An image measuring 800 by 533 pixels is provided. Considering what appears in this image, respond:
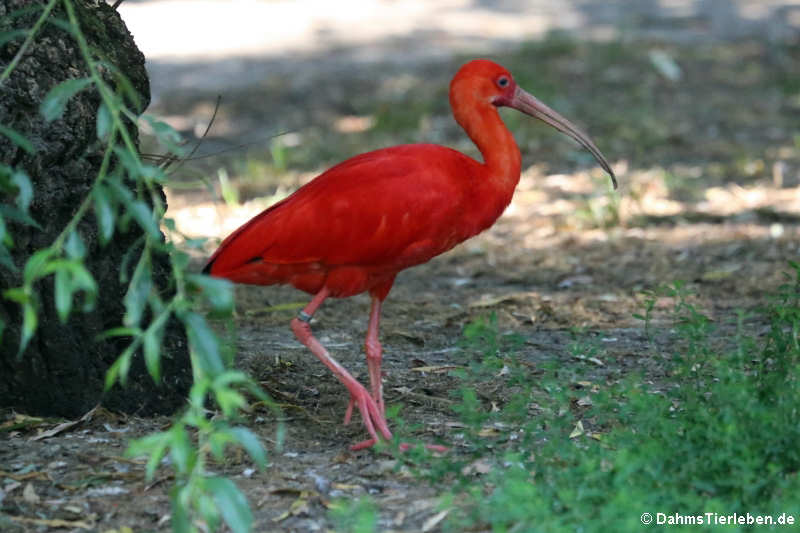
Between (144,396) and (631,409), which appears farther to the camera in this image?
(144,396)

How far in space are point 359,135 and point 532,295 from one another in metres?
3.46

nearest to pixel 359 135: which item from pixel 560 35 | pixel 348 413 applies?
pixel 560 35

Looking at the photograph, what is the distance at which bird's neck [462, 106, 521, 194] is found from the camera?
4.22m

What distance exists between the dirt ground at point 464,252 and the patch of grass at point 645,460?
186mm

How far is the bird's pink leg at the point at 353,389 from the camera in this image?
394 cm

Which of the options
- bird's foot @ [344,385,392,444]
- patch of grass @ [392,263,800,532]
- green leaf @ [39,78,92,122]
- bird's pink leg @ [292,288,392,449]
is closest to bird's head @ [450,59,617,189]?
bird's pink leg @ [292,288,392,449]

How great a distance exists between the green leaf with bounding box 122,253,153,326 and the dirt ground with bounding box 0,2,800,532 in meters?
0.54

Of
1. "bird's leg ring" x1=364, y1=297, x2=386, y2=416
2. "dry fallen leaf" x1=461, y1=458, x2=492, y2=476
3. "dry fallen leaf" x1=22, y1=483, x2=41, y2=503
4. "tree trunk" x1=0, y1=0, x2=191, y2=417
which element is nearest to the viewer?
"dry fallen leaf" x1=22, y1=483, x2=41, y2=503

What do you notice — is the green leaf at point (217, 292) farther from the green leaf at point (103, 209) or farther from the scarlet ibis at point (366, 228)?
the scarlet ibis at point (366, 228)

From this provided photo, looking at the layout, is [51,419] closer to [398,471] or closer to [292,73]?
[398,471]

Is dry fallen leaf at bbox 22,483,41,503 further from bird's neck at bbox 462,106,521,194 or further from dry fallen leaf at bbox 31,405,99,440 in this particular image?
bird's neck at bbox 462,106,521,194

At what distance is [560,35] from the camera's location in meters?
11.4

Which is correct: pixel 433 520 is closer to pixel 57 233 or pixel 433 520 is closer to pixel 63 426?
pixel 63 426

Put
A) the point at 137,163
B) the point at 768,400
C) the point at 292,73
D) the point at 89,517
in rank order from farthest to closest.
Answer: the point at 292,73, the point at 768,400, the point at 89,517, the point at 137,163
